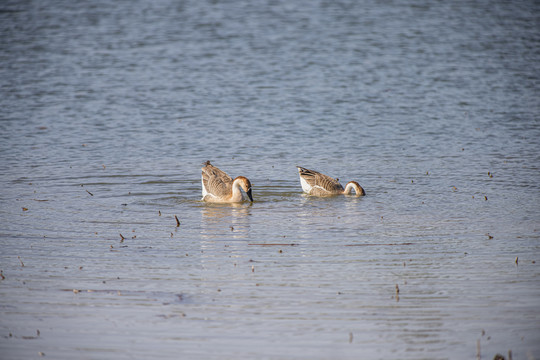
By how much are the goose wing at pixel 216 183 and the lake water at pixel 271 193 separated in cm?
40

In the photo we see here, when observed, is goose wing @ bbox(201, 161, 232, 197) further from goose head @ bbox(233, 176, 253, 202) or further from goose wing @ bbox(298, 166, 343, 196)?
goose wing @ bbox(298, 166, 343, 196)

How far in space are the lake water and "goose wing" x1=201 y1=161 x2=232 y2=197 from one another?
0.40m

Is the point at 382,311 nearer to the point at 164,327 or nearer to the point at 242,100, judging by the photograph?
the point at 164,327

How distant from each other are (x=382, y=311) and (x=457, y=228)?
3888mm

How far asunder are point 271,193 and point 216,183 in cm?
122

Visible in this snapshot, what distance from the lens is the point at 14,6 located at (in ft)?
126

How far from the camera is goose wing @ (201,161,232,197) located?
1365 cm

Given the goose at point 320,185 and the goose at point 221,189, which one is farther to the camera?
the goose at point 320,185

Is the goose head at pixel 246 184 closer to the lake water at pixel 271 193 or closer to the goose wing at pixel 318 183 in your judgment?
the lake water at pixel 271 193

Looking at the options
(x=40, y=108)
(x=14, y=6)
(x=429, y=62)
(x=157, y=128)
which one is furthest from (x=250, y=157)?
(x=14, y=6)

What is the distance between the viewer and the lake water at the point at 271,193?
24.1ft

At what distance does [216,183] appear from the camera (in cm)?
1372

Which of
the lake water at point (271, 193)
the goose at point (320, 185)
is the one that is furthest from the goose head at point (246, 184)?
the goose at point (320, 185)

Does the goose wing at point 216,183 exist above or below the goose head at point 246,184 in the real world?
below
